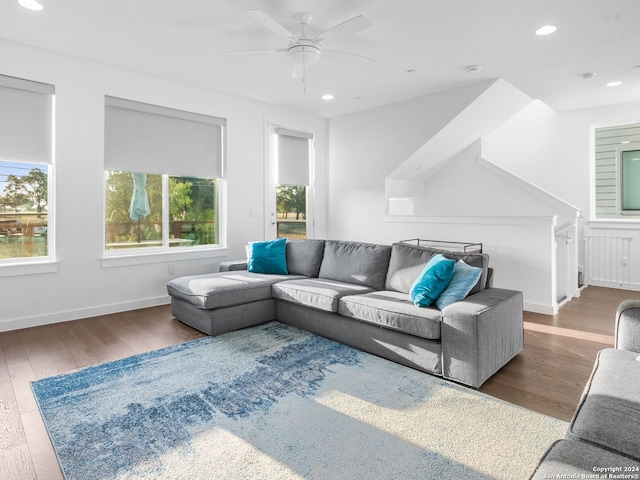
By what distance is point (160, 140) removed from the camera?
15.0ft

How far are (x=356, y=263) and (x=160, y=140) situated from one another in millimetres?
2732

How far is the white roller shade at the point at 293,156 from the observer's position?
19.4 feet

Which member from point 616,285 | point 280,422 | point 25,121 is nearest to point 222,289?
point 280,422

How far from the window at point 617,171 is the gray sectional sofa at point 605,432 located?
5.42 meters

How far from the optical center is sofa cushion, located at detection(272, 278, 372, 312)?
10.7ft

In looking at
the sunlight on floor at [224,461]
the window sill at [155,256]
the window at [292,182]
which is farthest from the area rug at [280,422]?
the window at [292,182]

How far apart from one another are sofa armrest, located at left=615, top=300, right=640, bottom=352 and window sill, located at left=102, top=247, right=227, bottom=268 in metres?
4.30

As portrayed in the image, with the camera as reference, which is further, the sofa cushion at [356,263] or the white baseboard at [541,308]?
the white baseboard at [541,308]

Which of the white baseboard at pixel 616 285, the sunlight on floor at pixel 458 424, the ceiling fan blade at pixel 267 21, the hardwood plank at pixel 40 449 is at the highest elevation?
the ceiling fan blade at pixel 267 21

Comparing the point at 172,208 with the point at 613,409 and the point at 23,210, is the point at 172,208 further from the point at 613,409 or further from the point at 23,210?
the point at 613,409

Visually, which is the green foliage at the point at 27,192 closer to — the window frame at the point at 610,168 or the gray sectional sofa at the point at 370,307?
the gray sectional sofa at the point at 370,307

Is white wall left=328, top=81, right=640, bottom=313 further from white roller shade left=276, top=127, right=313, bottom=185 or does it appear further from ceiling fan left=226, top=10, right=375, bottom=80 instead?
ceiling fan left=226, top=10, right=375, bottom=80

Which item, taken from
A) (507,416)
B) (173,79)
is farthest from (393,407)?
(173,79)

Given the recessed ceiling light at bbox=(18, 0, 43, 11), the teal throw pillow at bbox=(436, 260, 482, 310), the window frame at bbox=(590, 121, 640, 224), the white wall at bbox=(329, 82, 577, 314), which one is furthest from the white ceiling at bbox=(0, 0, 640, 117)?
the teal throw pillow at bbox=(436, 260, 482, 310)
